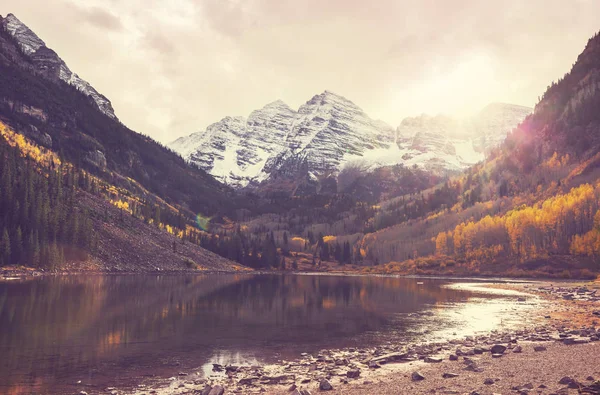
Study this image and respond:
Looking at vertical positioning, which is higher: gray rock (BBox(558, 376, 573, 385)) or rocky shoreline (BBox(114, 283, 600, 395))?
gray rock (BBox(558, 376, 573, 385))

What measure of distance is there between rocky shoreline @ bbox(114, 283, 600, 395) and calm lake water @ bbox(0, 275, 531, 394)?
2972 mm

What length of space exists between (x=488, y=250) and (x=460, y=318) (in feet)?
517

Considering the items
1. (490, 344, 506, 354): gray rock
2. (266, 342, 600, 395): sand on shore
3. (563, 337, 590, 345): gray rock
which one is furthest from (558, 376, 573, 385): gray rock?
(563, 337, 590, 345): gray rock

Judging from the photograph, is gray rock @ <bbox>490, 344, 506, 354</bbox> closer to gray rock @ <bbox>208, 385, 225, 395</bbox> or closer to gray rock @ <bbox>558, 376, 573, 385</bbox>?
gray rock @ <bbox>558, 376, 573, 385</bbox>

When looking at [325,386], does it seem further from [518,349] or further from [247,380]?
[518,349]

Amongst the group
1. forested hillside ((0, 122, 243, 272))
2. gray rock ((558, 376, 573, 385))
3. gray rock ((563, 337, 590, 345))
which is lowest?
gray rock ((563, 337, 590, 345))

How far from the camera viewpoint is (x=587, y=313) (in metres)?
50.1

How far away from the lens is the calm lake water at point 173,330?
25.7 metres

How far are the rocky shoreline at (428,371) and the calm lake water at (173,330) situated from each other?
297 cm

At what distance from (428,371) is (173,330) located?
2509 centimetres

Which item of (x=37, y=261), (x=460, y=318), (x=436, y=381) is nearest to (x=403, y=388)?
(x=436, y=381)

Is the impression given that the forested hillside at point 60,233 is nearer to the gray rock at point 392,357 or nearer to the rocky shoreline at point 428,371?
the rocky shoreline at point 428,371

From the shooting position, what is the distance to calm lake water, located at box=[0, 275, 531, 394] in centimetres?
2570

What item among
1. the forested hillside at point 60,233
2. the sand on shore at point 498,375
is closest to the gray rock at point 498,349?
the sand on shore at point 498,375
